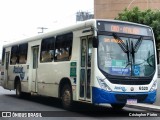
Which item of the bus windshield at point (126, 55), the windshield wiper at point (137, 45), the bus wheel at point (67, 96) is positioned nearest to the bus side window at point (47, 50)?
the bus wheel at point (67, 96)

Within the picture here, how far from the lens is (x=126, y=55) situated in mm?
13680

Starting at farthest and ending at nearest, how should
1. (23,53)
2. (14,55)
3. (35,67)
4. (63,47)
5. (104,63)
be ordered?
(14,55)
(23,53)
(35,67)
(63,47)
(104,63)

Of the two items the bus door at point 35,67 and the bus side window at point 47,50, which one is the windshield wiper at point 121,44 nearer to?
the bus side window at point 47,50

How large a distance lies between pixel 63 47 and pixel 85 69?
2.24 metres

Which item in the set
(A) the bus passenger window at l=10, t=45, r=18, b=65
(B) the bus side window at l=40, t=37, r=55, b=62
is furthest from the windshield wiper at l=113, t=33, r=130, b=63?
(A) the bus passenger window at l=10, t=45, r=18, b=65

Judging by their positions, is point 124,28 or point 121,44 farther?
point 124,28

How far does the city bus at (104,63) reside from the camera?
13.2 m

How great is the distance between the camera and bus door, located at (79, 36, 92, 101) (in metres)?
13.6

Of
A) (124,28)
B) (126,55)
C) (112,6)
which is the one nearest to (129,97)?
(126,55)

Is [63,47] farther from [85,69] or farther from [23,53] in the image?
[23,53]

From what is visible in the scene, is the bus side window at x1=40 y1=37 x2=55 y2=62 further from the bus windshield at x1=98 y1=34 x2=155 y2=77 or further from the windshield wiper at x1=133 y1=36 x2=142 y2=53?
the windshield wiper at x1=133 y1=36 x2=142 y2=53

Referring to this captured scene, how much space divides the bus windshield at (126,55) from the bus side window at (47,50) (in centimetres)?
393

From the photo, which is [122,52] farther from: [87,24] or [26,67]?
[26,67]

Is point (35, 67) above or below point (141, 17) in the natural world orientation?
below
